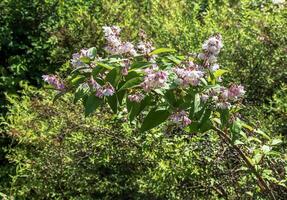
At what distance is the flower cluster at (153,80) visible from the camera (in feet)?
6.98

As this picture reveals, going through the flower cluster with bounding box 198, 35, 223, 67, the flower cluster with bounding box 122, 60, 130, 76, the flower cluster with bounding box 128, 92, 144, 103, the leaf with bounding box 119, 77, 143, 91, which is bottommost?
the flower cluster with bounding box 128, 92, 144, 103

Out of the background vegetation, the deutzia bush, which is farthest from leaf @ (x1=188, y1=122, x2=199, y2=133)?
the background vegetation

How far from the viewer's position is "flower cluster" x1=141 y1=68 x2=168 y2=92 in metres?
Result: 2.13

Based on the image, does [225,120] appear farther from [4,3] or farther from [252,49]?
[4,3]

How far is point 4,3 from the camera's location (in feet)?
20.9

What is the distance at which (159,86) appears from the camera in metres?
2.17

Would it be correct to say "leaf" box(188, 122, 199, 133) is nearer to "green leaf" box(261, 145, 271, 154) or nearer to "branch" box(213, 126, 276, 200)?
"branch" box(213, 126, 276, 200)

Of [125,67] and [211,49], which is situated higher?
[211,49]

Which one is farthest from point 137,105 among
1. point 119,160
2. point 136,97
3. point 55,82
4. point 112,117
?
point 112,117

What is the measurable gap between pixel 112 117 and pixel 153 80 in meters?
1.79

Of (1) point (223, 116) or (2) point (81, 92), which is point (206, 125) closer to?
(1) point (223, 116)

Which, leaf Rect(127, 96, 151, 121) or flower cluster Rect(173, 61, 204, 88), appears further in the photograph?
leaf Rect(127, 96, 151, 121)

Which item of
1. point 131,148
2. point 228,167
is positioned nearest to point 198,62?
point 228,167

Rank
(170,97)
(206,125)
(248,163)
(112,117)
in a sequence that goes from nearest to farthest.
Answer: (170,97)
(206,125)
(248,163)
(112,117)
